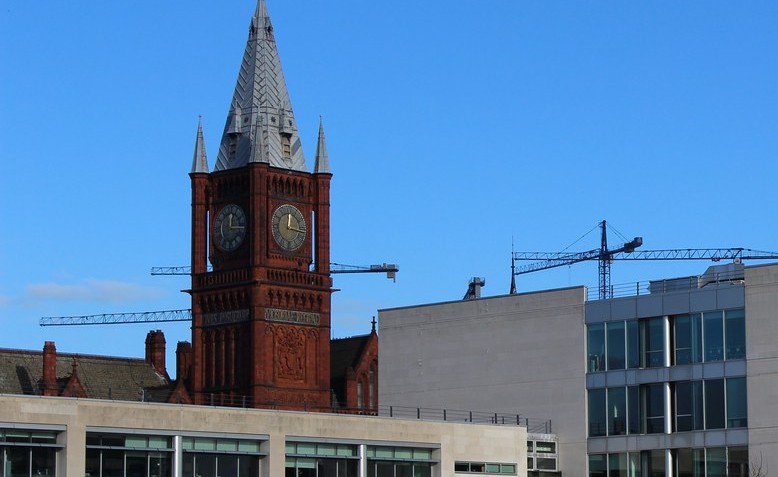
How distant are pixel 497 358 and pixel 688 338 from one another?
40.8 ft

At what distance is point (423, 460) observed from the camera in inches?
3804

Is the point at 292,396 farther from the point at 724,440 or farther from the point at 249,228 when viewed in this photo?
the point at 724,440

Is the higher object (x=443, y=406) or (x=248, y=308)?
(x=248, y=308)

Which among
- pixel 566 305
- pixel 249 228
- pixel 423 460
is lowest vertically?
pixel 423 460

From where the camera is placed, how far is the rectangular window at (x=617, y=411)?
3885 inches

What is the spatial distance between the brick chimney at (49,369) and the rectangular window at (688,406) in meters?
79.9

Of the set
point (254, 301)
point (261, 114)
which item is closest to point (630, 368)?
point (254, 301)

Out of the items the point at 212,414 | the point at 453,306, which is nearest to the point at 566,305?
the point at 453,306

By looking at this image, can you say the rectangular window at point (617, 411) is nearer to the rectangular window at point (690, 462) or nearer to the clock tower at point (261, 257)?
the rectangular window at point (690, 462)

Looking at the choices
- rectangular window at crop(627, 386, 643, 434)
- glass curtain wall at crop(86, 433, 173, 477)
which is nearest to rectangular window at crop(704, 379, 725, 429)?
rectangular window at crop(627, 386, 643, 434)

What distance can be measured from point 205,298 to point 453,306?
68.6m

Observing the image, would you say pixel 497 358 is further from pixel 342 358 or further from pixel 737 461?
pixel 342 358

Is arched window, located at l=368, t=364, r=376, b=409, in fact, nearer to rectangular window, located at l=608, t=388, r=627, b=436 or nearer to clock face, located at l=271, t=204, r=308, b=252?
clock face, located at l=271, t=204, r=308, b=252

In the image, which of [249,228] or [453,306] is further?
[249,228]
